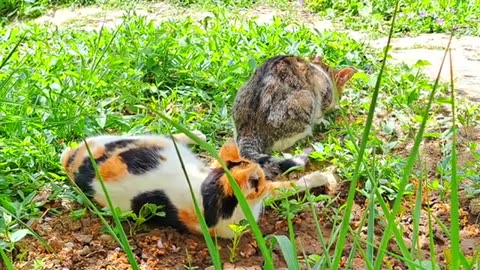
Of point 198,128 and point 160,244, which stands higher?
point 198,128

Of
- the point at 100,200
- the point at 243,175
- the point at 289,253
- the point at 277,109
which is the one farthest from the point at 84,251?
the point at 289,253

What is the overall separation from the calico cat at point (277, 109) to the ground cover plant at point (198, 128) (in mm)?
130

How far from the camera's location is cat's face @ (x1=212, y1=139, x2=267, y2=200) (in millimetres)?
2922

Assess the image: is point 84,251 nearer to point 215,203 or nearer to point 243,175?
point 215,203

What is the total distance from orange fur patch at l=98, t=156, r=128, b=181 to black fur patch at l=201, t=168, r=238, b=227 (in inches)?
15.7

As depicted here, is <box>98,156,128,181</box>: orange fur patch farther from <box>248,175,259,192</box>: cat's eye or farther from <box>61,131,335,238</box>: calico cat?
<box>248,175,259,192</box>: cat's eye

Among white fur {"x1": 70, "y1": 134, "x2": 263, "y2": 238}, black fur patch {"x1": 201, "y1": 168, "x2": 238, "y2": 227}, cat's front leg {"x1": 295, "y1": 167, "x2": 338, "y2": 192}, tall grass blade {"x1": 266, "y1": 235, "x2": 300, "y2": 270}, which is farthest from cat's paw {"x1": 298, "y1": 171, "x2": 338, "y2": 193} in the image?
tall grass blade {"x1": 266, "y1": 235, "x2": 300, "y2": 270}

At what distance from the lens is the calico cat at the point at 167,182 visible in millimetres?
2992

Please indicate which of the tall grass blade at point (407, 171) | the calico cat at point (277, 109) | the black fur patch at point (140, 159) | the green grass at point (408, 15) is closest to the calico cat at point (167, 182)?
the black fur patch at point (140, 159)

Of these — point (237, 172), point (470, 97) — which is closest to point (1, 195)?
point (237, 172)

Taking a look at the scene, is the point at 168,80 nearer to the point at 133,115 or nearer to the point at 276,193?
the point at 133,115

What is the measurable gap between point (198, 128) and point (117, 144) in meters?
0.76

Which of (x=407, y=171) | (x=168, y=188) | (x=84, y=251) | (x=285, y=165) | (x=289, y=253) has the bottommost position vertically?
(x=84, y=251)

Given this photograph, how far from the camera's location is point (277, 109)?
12.9 feet
